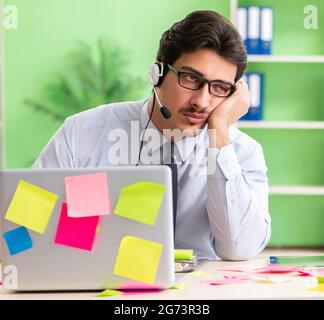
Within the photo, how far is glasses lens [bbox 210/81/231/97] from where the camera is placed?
6.94 ft

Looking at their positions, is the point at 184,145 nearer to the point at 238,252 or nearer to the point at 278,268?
the point at 238,252

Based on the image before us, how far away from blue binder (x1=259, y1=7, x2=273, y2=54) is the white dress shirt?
1.85 meters

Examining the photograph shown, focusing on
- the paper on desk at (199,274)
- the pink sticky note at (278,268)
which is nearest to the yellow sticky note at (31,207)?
the paper on desk at (199,274)

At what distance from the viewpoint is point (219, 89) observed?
2152mm

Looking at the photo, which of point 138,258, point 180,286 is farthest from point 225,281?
point 138,258

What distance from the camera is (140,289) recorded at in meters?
1.43

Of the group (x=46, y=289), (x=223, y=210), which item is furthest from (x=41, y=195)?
(x=223, y=210)

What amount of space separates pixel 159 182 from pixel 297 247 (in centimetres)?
314

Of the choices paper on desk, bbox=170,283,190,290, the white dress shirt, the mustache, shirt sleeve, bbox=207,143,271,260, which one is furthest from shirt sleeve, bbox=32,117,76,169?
paper on desk, bbox=170,283,190,290

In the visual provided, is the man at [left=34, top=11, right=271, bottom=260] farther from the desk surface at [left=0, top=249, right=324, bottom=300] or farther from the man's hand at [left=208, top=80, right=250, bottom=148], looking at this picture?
the desk surface at [left=0, top=249, right=324, bottom=300]

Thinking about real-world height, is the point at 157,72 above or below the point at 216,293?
above

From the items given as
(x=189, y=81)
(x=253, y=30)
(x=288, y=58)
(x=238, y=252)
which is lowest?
(x=238, y=252)

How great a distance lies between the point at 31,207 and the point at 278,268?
2.06 ft

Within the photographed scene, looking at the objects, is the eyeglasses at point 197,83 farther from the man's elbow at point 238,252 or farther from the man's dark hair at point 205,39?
the man's elbow at point 238,252
